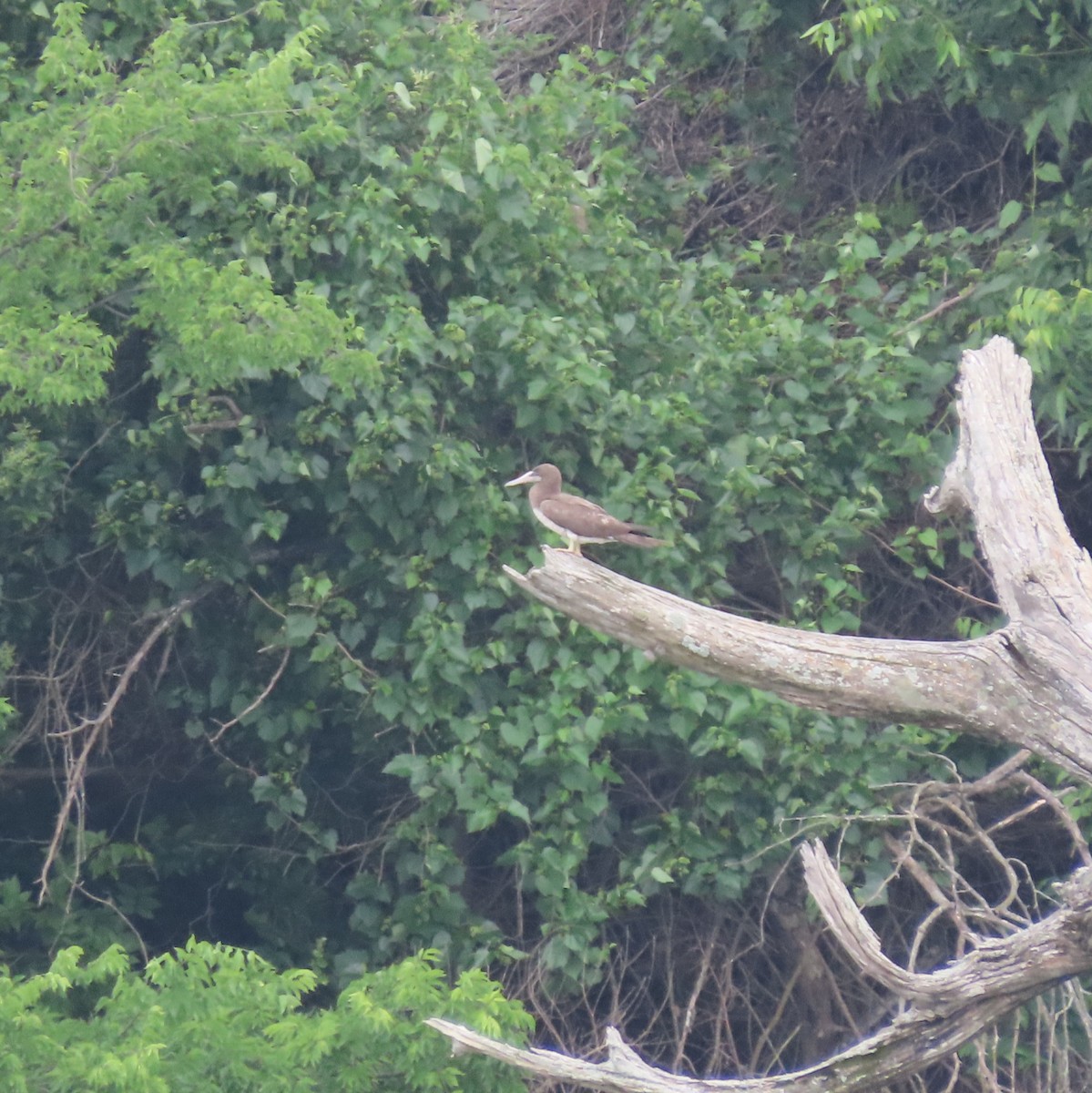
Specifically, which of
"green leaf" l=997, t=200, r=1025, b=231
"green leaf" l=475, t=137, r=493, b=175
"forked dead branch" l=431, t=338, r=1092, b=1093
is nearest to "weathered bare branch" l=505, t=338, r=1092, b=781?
"forked dead branch" l=431, t=338, r=1092, b=1093

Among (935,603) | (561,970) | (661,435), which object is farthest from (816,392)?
(561,970)

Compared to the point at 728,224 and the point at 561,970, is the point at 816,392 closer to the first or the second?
the point at 728,224

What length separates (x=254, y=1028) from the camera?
4.40m

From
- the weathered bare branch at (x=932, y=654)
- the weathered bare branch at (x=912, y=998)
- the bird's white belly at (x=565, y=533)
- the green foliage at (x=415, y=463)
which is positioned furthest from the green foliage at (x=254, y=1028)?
the weathered bare branch at (x=932, y=654)

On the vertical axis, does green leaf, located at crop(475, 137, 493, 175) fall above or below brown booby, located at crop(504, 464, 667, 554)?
A: above

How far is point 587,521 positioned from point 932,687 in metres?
2.01

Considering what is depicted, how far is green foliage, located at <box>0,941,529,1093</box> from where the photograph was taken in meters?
4.14

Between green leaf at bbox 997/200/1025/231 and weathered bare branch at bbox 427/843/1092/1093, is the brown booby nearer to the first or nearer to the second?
weathered bare branch at bbox 427/843/1092/1093

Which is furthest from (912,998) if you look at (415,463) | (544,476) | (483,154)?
(483,154)

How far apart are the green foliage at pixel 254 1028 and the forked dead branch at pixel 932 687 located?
1.06m

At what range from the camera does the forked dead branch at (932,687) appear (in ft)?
9.89

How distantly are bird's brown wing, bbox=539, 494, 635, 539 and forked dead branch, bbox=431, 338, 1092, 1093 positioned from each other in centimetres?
160

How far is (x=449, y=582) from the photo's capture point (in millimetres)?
5363

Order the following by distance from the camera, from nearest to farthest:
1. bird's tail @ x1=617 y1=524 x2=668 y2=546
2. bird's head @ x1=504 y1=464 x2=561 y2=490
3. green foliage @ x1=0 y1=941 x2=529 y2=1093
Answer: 1. green foliage @ x1=0 y1=941 x2=529 y2=1093
2. bird's tail @ x1=617 y1=524 x2=668 y2=546
3. bird's head @ x1=504 y1=464 x2=561 y2=490
